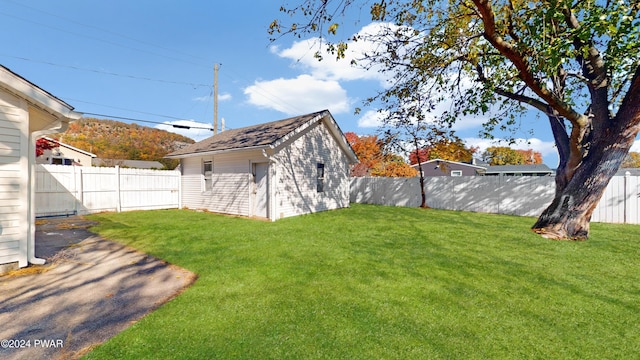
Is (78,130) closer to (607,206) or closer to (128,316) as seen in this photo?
(128,316)

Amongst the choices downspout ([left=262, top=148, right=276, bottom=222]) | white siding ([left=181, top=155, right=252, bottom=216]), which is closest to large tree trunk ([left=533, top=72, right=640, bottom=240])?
downspout ([left=262, top=148, right=276, bottom=222])

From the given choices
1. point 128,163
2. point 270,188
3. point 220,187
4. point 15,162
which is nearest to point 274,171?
point 270,188

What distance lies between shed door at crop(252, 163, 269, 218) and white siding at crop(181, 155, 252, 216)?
25 cm

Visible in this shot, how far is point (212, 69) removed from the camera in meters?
18.0

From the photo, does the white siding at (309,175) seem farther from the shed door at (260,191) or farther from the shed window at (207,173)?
the shed window at (207,173)

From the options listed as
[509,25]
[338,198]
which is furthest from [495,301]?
[338,198]

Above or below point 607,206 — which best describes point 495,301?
below

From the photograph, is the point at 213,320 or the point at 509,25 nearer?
the point at 213,320

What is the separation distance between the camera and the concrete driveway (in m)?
2.59

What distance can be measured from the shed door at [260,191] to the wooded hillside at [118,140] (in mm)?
29544

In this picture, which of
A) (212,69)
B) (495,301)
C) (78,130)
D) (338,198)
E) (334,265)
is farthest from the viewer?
(78,130)

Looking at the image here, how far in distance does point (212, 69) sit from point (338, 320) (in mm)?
19342

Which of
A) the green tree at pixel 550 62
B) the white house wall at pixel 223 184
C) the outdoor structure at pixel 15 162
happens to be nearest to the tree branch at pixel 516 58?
the green tree at pixel 550 62

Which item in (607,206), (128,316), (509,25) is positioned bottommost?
(128,316)
